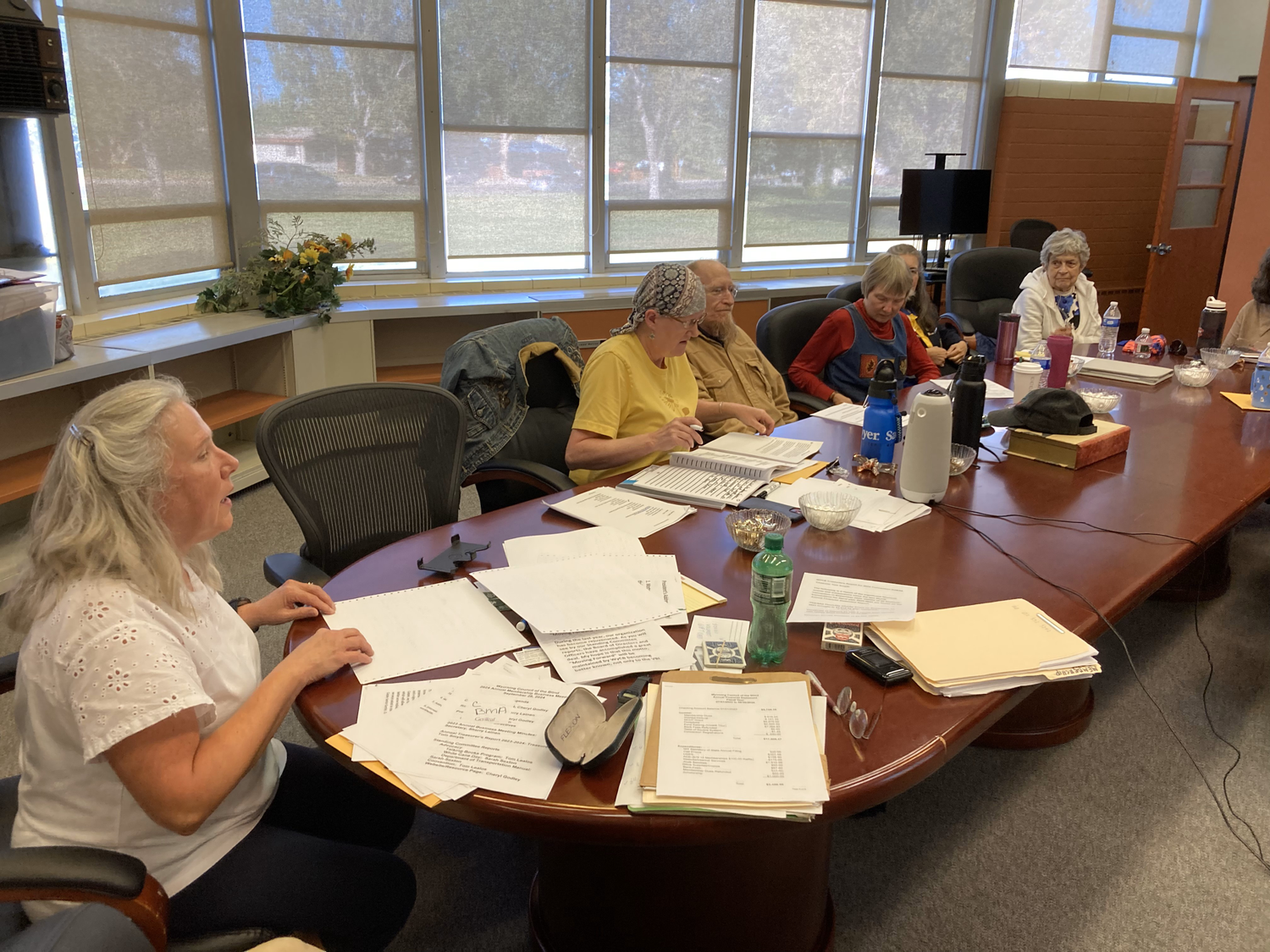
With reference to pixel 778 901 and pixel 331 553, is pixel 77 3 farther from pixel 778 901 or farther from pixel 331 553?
pixel 778 901

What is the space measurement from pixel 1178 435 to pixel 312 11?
457 centimetres

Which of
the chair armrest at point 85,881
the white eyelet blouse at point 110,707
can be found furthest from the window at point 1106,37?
the chair armrest at point 85,881

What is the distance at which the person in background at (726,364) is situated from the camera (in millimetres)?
3053

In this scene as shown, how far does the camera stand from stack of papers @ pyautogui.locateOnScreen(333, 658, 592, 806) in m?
1.13

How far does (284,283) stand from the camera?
4.57 m

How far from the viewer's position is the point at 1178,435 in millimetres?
2686

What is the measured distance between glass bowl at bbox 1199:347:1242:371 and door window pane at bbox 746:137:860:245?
3.31 m

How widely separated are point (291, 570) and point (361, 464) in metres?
0.36

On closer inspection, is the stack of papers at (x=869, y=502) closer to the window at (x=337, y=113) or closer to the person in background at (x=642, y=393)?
the person in background at (x=642, y=393)

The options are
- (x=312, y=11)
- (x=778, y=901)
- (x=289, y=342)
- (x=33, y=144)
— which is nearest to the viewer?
(x=778, y=901)

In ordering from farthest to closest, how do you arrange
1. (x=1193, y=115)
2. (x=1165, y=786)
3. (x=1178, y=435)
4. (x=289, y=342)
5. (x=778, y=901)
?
(x=1193, y=115) → (x=289, y=342) → (x=1178, y=435) → (x=1165, y=786) → (x=778, y=901)

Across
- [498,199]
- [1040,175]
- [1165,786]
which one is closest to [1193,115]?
[1040,175]

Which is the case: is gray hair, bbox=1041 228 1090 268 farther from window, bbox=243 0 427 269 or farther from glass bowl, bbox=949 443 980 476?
window, bbox=243 0 427 269

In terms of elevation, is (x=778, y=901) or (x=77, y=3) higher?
(x=77, y=3)
